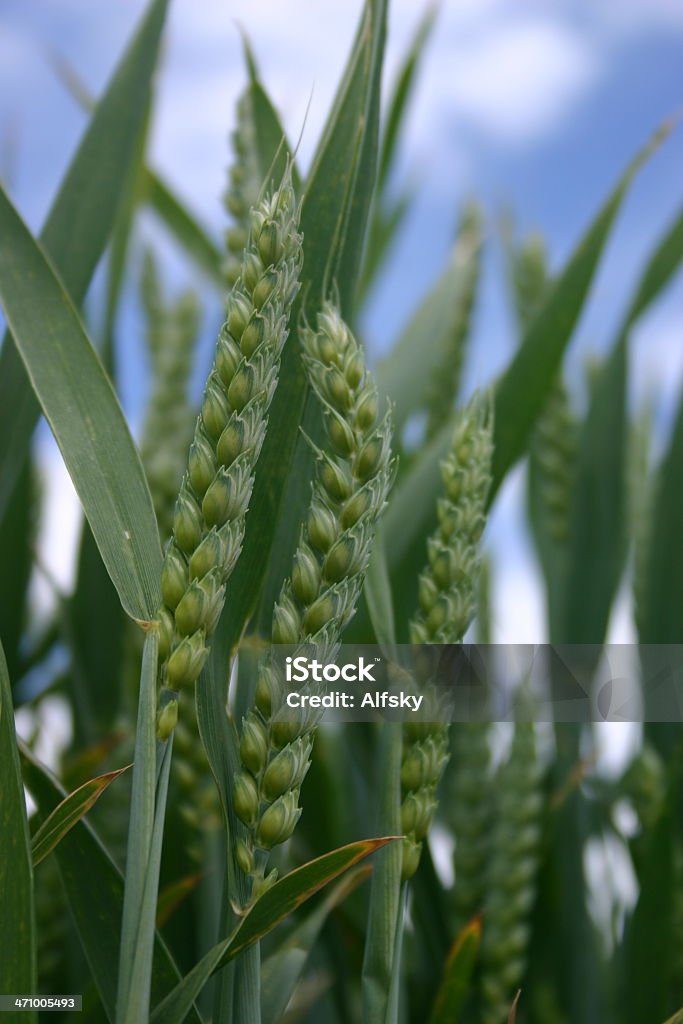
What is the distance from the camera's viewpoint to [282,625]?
39 cm

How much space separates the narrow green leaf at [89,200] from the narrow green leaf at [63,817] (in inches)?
8.2

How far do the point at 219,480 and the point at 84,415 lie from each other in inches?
4.6

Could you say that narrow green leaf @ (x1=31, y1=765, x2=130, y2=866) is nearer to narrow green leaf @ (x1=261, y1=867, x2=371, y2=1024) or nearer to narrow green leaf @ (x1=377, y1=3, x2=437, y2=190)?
narrow green leaf @ (x1=261, y1=867, x2=371, y2=1024)

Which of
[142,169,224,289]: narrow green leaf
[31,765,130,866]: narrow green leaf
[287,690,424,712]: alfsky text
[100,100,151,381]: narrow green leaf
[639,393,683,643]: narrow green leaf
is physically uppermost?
[142,169,224,289]: narrow green leaf

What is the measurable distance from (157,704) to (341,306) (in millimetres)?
279

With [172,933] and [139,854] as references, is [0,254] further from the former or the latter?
[172,933]

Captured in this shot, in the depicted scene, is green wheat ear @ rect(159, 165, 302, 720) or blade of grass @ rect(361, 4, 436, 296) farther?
blade of grass @ rect(361, 4, 436, 296)

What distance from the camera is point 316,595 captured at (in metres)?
0.39

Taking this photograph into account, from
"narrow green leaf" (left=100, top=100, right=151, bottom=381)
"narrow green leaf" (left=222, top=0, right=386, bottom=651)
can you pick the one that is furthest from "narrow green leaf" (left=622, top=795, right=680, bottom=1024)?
"narrow green leaf" (left=100, top=100, right=151, bottom=381)

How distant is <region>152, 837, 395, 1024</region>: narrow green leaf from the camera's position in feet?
1.20

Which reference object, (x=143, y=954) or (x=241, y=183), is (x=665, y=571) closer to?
(x=241, y=183)

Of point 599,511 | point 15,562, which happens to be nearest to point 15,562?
point 15,562

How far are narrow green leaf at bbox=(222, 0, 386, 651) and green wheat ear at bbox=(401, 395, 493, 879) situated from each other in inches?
3.1

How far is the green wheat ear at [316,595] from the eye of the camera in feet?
1.22
